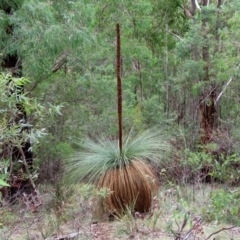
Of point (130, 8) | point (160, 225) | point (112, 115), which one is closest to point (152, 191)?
point (160, 225)

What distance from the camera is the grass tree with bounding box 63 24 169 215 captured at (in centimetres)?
427

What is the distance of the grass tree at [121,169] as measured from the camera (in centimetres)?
427

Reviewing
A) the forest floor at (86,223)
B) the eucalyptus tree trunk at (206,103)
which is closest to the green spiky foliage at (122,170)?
the forest floor at (86,223)

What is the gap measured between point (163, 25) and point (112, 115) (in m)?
3.24

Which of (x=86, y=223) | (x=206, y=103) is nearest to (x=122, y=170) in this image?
(x=86, y=223)

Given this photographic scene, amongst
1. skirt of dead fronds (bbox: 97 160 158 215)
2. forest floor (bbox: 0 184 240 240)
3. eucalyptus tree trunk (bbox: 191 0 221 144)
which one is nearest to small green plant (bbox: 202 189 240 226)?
forest floor (bbox: 0 184 240 240)

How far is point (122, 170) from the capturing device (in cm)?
429

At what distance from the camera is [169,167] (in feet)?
19.0

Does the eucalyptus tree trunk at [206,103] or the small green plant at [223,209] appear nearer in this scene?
the small green plant at [223,209]

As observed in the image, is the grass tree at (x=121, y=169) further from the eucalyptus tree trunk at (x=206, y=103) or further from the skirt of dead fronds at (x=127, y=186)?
the eucalyptus tree trunk at (x=206, y=103)

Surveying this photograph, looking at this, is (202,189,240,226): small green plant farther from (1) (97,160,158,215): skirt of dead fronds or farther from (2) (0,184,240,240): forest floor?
(1) (97,160,158,215): skirt of dead fronds

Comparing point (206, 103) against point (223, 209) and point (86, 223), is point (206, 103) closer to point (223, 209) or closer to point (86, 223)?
point (86, 223)

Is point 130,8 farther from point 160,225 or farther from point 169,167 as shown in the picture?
point 160,225

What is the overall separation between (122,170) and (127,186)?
176 mm
